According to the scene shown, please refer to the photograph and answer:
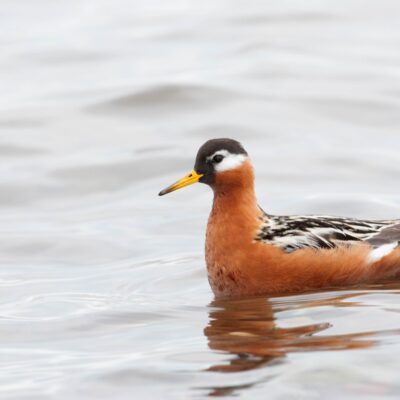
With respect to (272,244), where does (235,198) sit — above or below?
above

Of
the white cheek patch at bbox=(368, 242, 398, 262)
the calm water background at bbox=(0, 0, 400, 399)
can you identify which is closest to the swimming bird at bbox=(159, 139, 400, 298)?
the white cheek patch at bbox=(368, 242, 398, 262)

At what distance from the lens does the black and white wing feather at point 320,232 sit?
11539mm

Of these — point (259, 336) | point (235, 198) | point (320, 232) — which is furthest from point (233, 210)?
point (259, 336)

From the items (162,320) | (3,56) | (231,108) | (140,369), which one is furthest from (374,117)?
(140,369)

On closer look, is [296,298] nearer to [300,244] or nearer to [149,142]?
[300,244]

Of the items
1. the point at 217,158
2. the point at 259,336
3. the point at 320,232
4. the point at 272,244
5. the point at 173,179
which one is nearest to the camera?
the point at 259,336

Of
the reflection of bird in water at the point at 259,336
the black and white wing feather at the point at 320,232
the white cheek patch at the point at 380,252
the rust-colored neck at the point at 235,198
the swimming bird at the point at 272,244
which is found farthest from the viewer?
the rust-colored neck at the point at 235,198

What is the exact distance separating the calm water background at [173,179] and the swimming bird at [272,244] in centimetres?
30

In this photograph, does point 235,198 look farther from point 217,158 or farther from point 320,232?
point 320,232

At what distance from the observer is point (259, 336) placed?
386 inches

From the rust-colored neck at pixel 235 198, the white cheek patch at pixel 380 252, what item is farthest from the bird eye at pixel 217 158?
the white cheek patch at pixel 380 252

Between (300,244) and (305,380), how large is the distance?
3179mm

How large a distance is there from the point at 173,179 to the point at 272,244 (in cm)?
560

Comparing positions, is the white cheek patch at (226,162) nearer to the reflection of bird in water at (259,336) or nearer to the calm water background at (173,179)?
the calm water background at (173,179)
